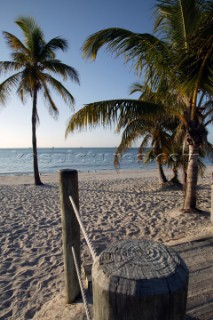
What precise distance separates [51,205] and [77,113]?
377cm

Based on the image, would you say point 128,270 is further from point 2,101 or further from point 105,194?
point 2,101

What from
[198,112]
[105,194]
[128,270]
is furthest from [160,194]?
[128,270]

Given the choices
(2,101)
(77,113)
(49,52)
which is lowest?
(77,113)

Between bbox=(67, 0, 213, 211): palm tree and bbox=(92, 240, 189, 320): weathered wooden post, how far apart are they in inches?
169

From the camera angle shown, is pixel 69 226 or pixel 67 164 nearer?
pixel 69 226

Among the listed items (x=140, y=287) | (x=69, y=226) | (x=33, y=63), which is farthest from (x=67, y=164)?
(x=140, y=287)

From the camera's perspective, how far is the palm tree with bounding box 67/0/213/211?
437 centimetres

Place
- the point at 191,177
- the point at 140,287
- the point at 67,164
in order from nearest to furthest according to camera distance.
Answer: the point at 140,287 → the point at 191,177 → the point at 67,164

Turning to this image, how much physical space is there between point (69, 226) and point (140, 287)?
63.5 inches

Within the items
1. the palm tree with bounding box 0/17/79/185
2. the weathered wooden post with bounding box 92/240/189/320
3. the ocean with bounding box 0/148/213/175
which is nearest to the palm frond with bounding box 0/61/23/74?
the palm tree with bounding box 0/17/79/185

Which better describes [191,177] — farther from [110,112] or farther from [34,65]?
[34,65]

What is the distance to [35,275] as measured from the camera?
336cm

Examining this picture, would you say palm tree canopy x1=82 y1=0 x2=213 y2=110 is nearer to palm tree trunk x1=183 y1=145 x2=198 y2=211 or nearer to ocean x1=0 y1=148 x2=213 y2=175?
palm tree trunk x1=183 y1=145 x2=198 y2=211

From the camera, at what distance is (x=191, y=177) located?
5480mm
